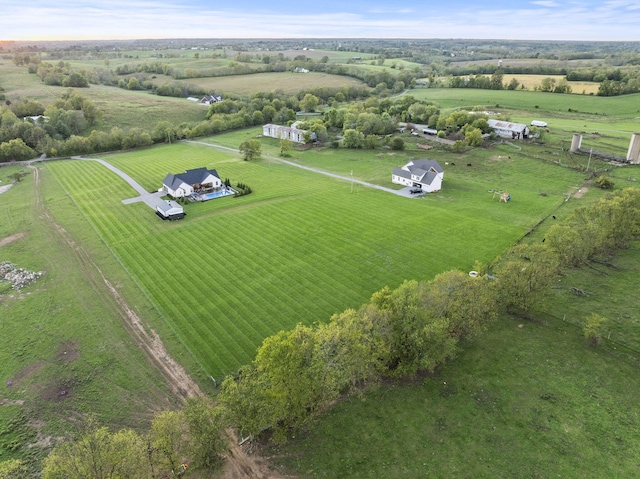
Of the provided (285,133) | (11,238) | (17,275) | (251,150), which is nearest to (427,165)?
(251,150)

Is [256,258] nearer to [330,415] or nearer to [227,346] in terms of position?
[227,346]

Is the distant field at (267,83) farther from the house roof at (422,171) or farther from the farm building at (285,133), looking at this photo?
the house roof at (422,171)

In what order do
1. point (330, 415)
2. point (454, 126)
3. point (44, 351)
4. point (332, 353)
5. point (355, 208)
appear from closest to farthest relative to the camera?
point (332, 353) < point (330, 415) < point (44, 351) < point (355, 208) < point (454, 126)

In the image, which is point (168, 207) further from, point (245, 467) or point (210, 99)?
point (210, 99)

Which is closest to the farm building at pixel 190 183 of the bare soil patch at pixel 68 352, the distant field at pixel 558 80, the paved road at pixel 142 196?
the paved road at pixel 142 196

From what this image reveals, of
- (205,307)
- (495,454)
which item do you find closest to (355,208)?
(205,307)
